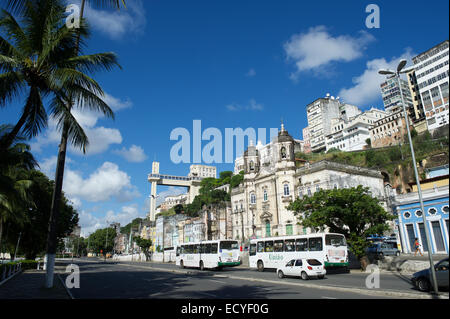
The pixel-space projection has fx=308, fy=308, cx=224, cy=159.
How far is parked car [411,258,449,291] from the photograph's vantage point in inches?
468

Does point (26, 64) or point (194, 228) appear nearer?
point (26, 64)

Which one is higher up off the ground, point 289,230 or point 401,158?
point 401,158

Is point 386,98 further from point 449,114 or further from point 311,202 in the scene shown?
point 449,114

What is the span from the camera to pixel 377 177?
4666cm

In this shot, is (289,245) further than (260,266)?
No

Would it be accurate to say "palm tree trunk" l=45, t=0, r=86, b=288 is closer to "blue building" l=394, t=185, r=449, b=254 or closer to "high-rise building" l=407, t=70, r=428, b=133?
"blue building" l=394, t=185, r=449, b=254

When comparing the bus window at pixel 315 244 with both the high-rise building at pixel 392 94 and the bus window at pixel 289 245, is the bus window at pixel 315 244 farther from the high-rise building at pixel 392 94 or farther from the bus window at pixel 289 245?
the high-rise building at pixel 392 94

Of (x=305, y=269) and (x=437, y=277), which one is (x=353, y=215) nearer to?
(x=305, y=269)

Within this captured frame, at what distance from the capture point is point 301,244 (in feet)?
78.6

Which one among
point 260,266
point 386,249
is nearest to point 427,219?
point 386,249

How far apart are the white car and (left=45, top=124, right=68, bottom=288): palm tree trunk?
1369cm

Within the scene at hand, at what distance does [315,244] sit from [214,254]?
35.9 feet
